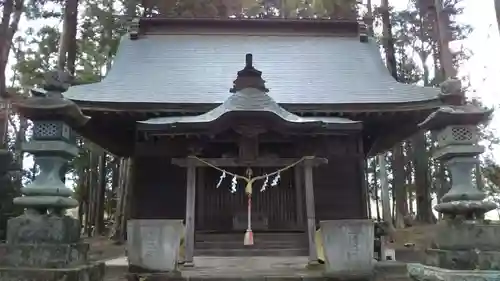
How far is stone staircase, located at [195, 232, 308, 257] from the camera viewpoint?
8.73 m

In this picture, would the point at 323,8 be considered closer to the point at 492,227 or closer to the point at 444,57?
the point at 444,57

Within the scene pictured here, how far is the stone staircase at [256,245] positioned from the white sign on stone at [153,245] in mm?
2630

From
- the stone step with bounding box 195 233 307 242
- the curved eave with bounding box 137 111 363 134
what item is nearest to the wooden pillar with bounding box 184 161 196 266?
the curved eave with bounding box 137 111 363 134

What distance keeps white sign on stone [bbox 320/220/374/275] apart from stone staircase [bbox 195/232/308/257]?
248 centimetres

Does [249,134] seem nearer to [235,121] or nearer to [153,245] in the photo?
[235,121]

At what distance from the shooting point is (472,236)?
503cm

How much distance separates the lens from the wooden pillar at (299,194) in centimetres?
905

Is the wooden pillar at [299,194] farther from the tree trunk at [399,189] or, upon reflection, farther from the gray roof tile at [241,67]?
the tree trunk at [399,189]

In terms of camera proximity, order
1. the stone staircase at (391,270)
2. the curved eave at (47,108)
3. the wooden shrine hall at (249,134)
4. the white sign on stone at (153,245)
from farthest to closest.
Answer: the wooden shrine hall at (249,134), the stone staircase at (391,270), the white sign on stone at (153,245), the curved eave at (47,108)

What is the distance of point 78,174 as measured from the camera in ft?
85.6

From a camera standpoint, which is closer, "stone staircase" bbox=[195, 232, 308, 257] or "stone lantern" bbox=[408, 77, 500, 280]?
"stone lantern" bbox=[408, 77, 500, 280]

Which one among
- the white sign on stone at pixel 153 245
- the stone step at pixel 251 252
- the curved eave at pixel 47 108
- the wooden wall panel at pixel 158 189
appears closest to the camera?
the curved eave at pixel 47 108

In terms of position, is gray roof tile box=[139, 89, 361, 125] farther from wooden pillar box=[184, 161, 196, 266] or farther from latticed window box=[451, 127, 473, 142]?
latticed window box=[451, 127, 473, 142]

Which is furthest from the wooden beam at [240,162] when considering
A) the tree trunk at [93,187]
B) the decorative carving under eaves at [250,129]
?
the tree trunk at [93,187]
